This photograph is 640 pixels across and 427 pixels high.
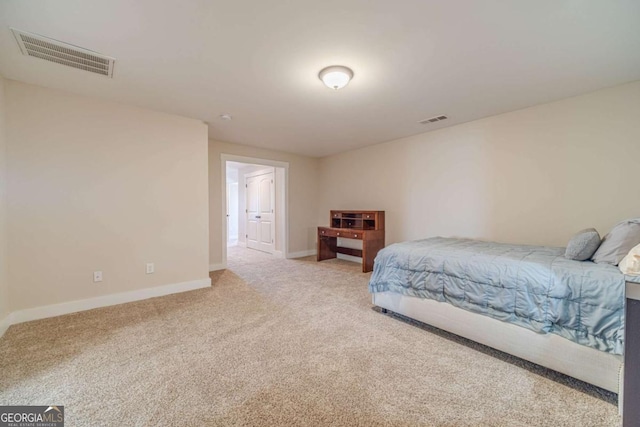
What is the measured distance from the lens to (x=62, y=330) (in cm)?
233

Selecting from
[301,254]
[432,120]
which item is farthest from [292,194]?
[432,120]

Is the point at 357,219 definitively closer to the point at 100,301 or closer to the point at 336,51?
the point at 336,51

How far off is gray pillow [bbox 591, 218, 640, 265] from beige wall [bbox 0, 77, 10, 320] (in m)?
4.97

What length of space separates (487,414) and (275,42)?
2.76 m

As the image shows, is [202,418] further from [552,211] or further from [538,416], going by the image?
[552,211]

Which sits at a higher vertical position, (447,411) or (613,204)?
(613,204)

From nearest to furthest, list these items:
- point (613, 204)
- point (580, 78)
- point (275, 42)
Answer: point (275, 42), point (580, 78), point (613, 204)

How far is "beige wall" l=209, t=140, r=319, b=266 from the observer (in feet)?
15.4

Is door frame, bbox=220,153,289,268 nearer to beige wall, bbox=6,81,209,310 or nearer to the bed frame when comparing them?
beige wall, bbox=6,81,209,310

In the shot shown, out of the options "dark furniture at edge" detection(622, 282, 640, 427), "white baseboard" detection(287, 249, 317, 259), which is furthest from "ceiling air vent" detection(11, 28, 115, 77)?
"white baseboard" detection(287, 249, 317, 259)

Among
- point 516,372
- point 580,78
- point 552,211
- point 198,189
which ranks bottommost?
point 516,372

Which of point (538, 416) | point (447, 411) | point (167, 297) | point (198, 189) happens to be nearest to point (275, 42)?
point (198, 189)

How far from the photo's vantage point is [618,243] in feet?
5.85

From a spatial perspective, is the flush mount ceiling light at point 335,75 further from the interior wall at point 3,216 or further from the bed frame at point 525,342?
the interior wall at point 3,216
